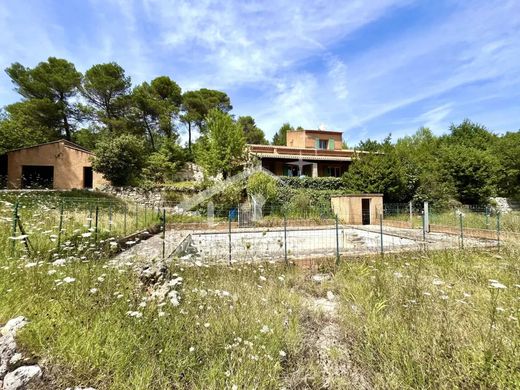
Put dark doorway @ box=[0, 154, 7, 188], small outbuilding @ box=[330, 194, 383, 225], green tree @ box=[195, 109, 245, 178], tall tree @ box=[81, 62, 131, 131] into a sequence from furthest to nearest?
tall tree @ box=[81, 62, 131, 131] → green tree @ box=[195, 109, 245, 178] → dark doorway @ box=[0, 154, 7, 188] → small outbuilding @ box=[330, 194, 383, 225]

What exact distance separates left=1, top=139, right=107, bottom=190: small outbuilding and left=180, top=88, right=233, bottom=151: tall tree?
13712 mm

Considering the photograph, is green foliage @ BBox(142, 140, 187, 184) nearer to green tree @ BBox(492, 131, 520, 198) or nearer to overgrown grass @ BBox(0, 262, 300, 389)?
overgrown grass @ BBox(0, 262, 300, 389)

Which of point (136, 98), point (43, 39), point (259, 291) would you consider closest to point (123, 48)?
point (43, 39)

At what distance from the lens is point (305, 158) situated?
27.1m

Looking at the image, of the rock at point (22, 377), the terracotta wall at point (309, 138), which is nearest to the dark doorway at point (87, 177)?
the terracotta wall at point (309, 138)

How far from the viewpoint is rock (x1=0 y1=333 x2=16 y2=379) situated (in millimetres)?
2305

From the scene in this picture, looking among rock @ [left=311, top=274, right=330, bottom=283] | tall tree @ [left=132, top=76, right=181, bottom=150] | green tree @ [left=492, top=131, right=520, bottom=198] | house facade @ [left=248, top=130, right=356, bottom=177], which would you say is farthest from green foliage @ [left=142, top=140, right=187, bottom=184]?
green tree @ [left=492, top=131, right=520, bottom=198]

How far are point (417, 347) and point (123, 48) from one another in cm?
1190

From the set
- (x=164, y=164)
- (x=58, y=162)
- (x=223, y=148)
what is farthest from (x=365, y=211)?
(x=58, y=162)

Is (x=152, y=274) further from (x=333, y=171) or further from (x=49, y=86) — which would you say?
(x=49, y=86)

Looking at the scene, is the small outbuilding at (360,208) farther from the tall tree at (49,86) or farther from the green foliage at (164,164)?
the tall tree at (49,86)

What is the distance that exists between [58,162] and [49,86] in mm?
11156

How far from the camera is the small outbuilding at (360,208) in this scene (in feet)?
61.2

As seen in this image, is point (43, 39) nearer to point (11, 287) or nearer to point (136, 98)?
point (11, 287)
